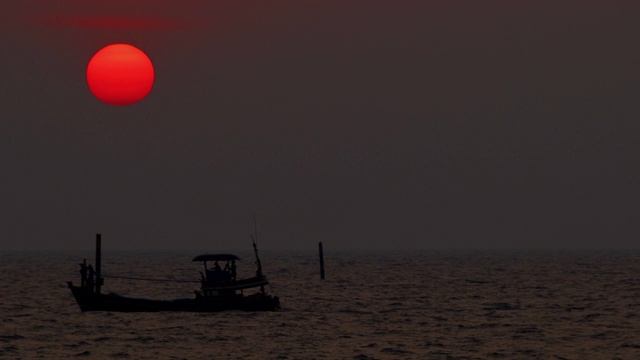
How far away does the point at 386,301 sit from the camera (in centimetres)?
A: 7675

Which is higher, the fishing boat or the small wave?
the fishing boat

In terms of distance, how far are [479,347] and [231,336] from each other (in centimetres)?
1188

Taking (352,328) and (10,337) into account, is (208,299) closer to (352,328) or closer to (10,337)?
(352,328)

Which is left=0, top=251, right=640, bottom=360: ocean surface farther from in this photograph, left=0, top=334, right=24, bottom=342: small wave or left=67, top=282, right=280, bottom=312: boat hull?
left=67, top=282, right=280, bottom=312: boat hull

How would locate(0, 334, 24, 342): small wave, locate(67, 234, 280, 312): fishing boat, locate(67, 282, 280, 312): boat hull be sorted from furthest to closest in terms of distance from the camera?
locate(67, 282, 280, 312): boat hull
locate(67, 234, 280, 312): fishing boat
locate(0, 334, 24, 342): small wave

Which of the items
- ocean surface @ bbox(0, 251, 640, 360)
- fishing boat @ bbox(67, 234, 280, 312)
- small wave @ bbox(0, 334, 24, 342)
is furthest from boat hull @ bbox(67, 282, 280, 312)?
small wave @ bbox(0, 334, 24, 342)

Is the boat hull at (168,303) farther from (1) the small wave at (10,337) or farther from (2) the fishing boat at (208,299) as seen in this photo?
(1) the small wave at (10,337)

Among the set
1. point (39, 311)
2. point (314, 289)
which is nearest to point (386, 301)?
point (314, 289)

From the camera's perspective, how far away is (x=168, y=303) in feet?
203

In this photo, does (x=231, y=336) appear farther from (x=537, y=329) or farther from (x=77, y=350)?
(x=537, y=329)

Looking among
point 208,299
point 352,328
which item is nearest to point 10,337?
point 208,299

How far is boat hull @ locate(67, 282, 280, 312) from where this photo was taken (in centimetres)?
6106

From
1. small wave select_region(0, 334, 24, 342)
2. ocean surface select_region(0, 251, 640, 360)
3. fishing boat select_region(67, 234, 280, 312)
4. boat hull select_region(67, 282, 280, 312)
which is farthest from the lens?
boat hull select_region(67, 282, 280, 312)

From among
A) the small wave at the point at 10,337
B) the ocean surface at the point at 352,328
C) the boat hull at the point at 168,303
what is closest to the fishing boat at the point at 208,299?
the boat hull at the point at 168,303
